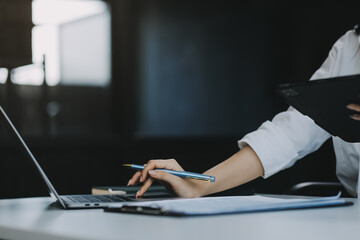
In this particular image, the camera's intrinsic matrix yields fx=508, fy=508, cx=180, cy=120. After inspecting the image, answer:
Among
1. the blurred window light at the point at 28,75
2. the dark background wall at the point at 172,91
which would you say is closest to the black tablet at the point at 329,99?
the dark background wall at the point at 172,91

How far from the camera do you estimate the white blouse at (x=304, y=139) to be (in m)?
1.31

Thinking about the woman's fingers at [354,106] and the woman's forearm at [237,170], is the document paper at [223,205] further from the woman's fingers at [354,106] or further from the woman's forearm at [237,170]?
the woman's forearm at [237,170]

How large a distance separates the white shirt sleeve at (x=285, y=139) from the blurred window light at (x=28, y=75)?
9.40 feet

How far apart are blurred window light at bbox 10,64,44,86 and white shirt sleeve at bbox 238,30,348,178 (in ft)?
9.40

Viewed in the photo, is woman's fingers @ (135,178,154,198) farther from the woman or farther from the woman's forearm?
the woman's forearm

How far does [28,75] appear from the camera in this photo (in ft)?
12.8

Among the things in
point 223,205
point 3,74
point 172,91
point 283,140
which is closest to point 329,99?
point 223,205

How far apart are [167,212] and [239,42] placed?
A: 157 inches

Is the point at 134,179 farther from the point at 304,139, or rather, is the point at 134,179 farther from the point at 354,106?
the point at 304,139

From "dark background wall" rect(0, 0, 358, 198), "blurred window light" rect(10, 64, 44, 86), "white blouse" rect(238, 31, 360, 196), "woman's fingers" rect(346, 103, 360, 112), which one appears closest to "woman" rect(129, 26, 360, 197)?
"white blouse" rect(238, 31, 360, 196)

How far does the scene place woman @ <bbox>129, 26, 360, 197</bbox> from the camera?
3.44 ft

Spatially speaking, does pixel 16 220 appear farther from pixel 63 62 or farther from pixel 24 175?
pixel 63 62

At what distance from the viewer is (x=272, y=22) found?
4652 mm

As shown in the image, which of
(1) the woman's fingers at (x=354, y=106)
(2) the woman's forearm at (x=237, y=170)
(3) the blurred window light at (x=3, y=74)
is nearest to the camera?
(1) the woman's fingers at (x=354, y=106)
